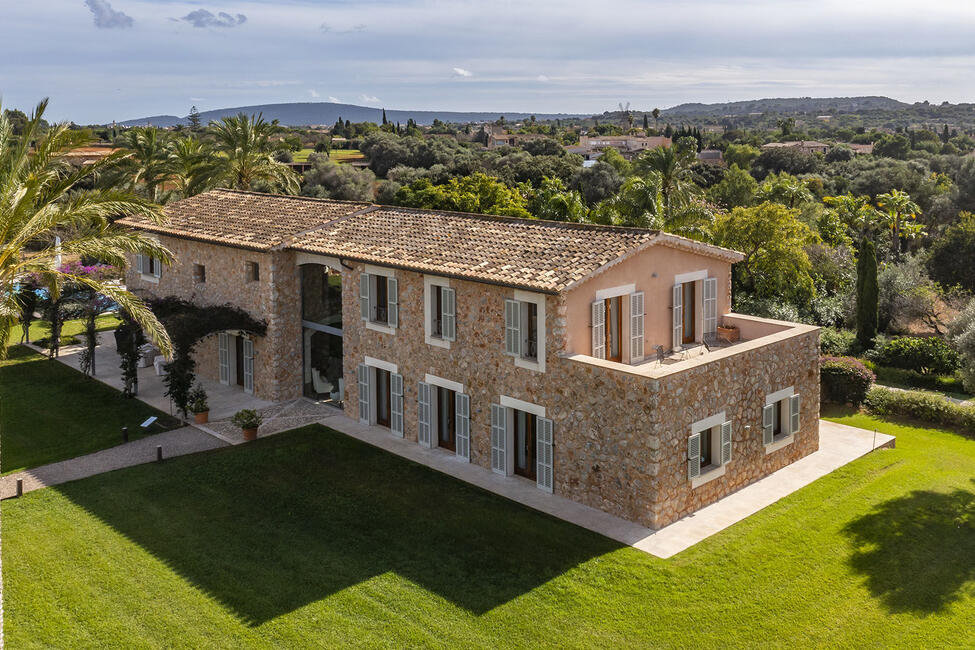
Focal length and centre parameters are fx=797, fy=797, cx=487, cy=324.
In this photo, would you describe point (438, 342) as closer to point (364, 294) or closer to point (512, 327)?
point (512, 327)

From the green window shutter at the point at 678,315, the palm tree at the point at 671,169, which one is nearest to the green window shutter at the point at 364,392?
the green window shutter at the point at 678,315

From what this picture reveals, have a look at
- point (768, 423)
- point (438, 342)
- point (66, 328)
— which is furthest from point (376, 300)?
point (66, 328)

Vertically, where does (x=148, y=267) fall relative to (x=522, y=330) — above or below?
above

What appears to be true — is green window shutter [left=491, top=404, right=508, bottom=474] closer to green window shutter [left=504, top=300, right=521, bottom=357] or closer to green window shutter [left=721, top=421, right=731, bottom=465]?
green window shutter [left=504, top=300, right=521, bottom=357]

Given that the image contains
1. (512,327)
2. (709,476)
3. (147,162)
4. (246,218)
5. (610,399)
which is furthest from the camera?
(147,162)

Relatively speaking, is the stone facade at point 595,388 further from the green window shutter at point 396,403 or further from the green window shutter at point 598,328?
the green window shutter at point 598,328

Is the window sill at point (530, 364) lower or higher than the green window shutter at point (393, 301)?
lower
